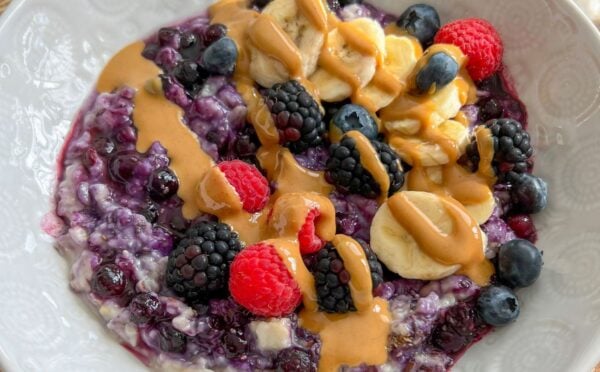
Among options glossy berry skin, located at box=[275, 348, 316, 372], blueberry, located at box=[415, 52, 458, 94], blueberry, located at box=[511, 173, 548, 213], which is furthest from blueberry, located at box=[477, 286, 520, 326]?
blueberry, located at box=[415, 52, 458, 94]

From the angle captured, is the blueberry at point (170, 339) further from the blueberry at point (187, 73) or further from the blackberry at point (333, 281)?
the blueberry at point (187, 73)

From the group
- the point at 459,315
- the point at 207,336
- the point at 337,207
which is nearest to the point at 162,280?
the point at 207,336

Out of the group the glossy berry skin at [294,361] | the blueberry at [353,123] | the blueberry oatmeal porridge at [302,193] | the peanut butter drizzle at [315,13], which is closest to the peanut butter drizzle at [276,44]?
the blueberry oatmeal porridge at [302,193]

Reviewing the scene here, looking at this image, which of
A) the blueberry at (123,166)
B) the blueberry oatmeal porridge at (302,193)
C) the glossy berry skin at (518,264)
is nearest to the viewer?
the blueberry oatmeal porridge at (302,193)

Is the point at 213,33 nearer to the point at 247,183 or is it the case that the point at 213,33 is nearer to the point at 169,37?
the point at 169,37

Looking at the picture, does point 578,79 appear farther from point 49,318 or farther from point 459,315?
point 49,318

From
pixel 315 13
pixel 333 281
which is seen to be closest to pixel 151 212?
pixel 333 281
